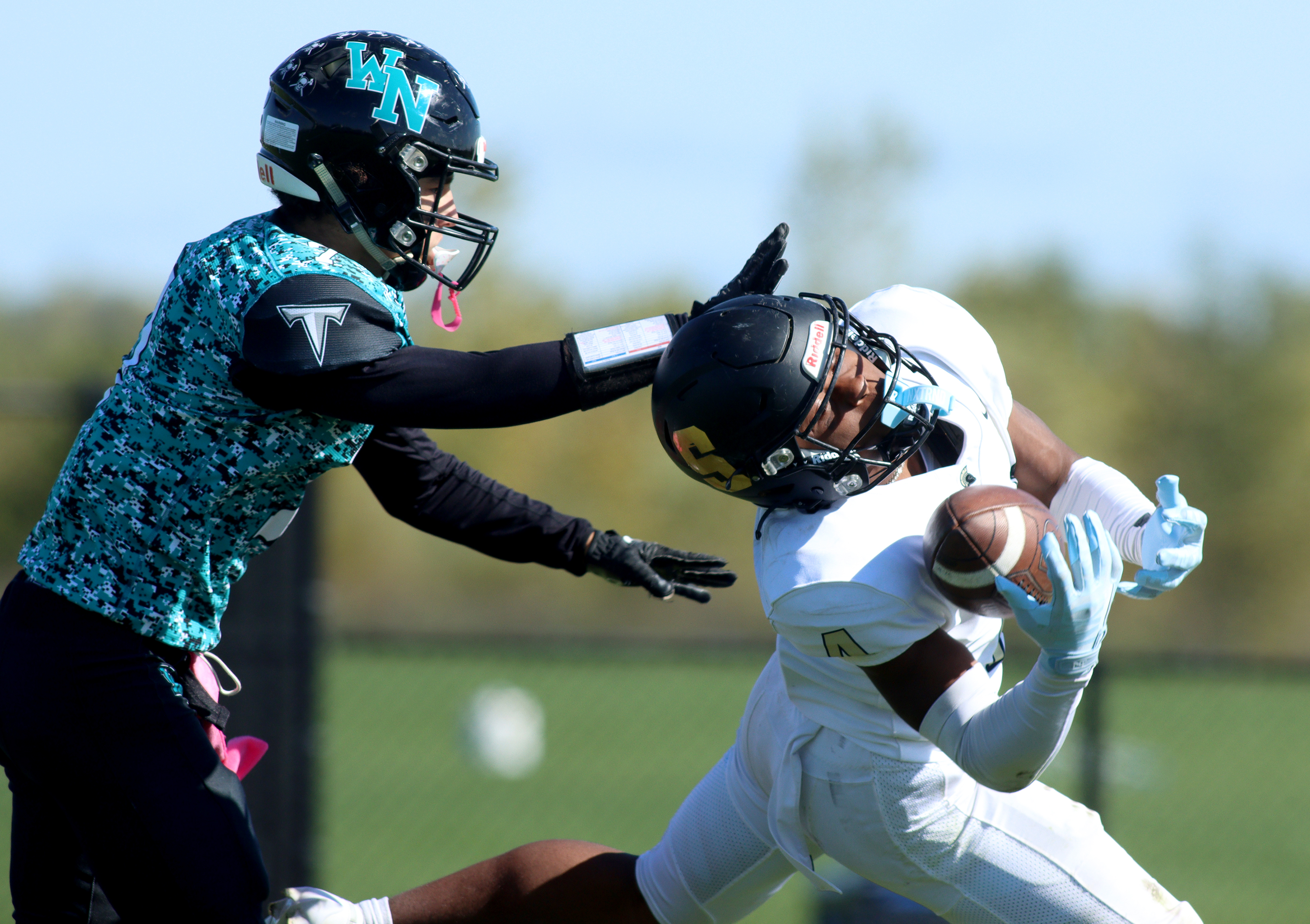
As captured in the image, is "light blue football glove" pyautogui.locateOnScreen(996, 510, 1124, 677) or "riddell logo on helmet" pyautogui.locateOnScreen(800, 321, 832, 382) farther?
"riddell logo on helmet" pyautogui.locateOnScreen(800, 321, 832, 382)

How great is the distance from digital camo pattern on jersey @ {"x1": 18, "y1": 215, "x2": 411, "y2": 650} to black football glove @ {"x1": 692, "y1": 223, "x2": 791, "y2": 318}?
0.62m

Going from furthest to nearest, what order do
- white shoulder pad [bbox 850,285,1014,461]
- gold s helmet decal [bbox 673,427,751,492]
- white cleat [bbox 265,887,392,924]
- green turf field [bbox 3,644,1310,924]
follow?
green turf field [bbox 3,644,1310,924]
white cleat [bbox 265,887,392,924]
white shoulder pad [bbox 850,285,1014,461]
gold s helmet decal [bbox 673,427,751,492]

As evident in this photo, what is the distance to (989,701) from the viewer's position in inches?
92.9

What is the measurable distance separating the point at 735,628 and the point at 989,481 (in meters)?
14.8

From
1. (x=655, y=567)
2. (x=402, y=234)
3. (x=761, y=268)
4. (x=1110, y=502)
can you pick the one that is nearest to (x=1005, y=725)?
(x=1110, y=502)

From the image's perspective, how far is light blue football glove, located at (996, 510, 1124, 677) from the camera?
2.13 metres

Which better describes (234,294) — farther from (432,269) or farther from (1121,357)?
(1121,357)

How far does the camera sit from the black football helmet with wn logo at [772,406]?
2408mm

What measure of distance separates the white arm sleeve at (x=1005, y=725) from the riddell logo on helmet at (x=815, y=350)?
0.57 metres

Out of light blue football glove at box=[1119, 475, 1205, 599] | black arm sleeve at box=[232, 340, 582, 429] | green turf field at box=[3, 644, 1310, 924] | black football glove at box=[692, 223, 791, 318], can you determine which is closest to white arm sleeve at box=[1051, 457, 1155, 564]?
light blue football glove at box=[1119, 475, 1205, 599]

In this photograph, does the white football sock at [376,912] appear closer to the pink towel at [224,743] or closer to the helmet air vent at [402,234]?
the pink towel at [224,743]

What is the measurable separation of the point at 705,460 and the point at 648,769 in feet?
22.1

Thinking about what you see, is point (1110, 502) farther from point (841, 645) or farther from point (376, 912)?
point (376, 912)

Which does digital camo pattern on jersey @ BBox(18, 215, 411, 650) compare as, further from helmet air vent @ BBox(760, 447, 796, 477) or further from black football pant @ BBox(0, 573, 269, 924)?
helmet air vent @ BBox(760, 447, 796, 477)
